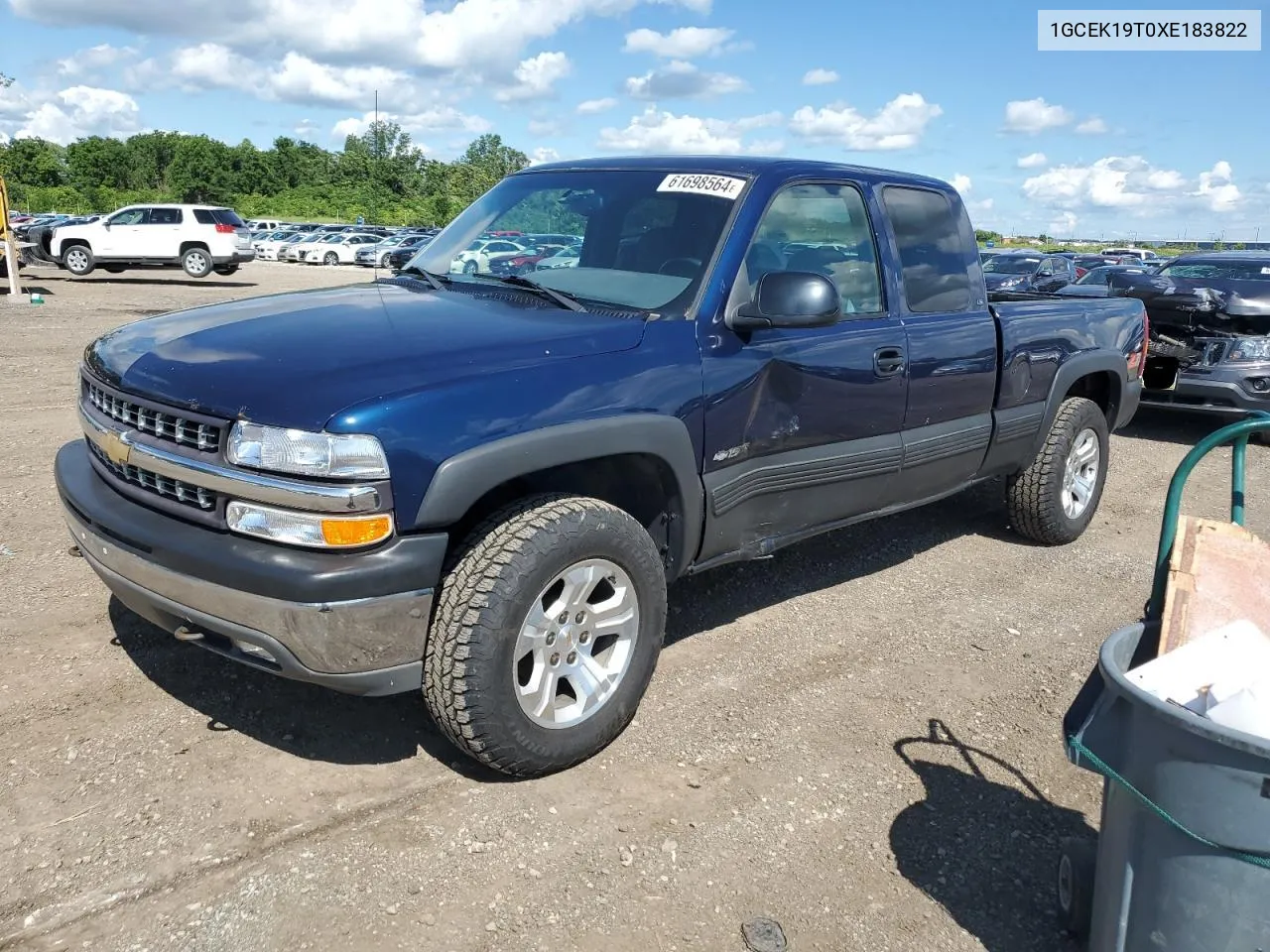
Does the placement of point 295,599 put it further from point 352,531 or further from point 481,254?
point 481,254

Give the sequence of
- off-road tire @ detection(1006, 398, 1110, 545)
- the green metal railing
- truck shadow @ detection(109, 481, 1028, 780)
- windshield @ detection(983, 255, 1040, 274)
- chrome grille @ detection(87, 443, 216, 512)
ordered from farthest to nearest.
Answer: windshield @ detection(983, 255, 1040, 274) → off-road tire @ detection(1006, 398, 1110, 545) → truck shadow @ detection(109, 481, 1028, 780) → chrome grille @ detection(87, 443, 216, 512) → the green metal railing

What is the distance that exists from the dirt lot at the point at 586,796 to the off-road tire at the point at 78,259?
2182 centimetres

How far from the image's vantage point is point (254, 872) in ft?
8.69

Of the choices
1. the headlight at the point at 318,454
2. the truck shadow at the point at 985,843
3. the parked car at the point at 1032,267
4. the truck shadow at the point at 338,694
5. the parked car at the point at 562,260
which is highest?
the parked car at the point at 1032,267

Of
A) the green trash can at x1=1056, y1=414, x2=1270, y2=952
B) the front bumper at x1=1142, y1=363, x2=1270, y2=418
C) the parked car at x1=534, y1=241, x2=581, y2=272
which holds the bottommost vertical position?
the green trash can at x1=1056, y1=414, x2=1270, y2=952

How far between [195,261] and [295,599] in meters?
24.0

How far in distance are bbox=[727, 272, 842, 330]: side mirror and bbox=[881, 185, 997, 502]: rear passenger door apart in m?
0.96

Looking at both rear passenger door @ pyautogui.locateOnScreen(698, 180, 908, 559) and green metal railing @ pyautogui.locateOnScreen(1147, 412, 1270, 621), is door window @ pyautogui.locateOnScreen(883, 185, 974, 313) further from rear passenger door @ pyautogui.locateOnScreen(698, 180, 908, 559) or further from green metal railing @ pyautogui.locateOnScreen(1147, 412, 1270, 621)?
green metal railing @ pyautogui.locateOnScreen(1147, 412, 1270, 621)

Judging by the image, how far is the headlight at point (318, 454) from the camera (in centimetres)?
259

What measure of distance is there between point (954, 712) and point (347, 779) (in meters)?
2.14

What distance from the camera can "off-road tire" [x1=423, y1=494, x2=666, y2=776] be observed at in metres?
2.79

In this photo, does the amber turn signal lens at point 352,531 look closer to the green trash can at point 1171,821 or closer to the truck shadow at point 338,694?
the truck shadow at point 338,694

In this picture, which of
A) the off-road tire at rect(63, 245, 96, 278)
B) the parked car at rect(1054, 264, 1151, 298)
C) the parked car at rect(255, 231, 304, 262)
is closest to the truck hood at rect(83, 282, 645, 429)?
the parked car at rect(1054, 264, 1151, 298)

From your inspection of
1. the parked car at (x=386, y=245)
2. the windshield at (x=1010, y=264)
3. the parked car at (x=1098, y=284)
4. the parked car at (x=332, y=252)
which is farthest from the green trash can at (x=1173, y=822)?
the parked car at (x=332, y=252)
